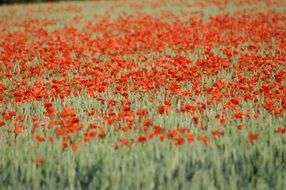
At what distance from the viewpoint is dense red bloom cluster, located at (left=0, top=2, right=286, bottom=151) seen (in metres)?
4.50

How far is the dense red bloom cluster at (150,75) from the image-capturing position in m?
4.50

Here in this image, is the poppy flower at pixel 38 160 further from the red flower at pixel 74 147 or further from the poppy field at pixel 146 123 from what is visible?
the red flower at pixel 74 147

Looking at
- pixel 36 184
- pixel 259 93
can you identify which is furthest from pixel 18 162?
pixel 259 93

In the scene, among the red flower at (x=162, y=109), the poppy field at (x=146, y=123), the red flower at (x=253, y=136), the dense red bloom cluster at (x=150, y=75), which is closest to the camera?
the poppy field at (x=146, y=123)

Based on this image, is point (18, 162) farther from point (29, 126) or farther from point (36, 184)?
point (29, 126)

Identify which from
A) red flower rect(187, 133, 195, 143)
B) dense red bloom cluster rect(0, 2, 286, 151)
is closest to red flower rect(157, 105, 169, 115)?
dense red bloom cluster rect(0, 2, 286, 151)

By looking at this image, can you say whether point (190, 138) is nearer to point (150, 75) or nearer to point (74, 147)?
point (74, 147)

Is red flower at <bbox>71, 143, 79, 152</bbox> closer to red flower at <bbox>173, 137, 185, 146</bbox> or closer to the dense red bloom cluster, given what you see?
the dense red bloom cluster

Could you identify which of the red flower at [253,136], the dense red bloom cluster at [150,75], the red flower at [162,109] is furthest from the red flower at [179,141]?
the red flower at [162,109]

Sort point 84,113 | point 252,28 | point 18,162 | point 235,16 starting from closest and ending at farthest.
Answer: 1. point 18,162
2. point 84,113
3. point 252,28
4. point 235,16

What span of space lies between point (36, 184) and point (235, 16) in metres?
12.2

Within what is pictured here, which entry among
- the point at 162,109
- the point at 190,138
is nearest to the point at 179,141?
the point at 190,138

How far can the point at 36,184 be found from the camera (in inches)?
142

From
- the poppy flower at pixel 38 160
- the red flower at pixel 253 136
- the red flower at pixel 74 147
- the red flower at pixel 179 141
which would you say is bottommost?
the poppy flower at pixel 38 160
